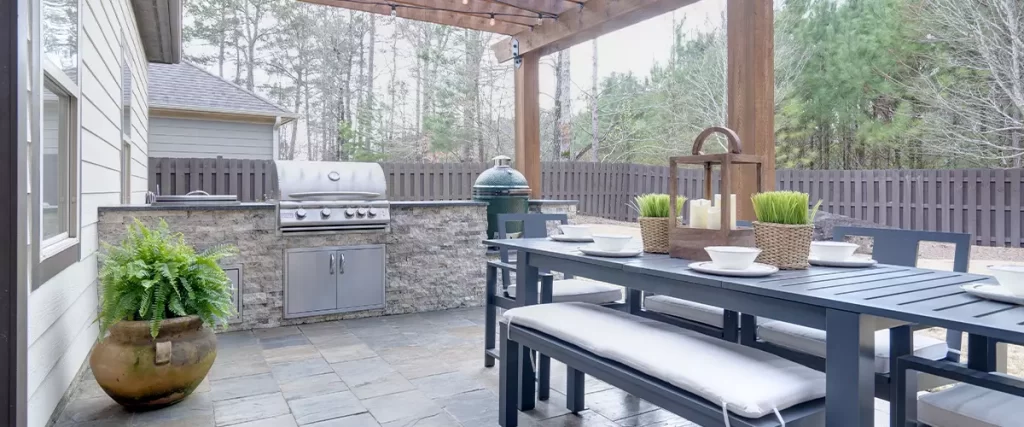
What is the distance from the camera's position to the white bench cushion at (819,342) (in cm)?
200

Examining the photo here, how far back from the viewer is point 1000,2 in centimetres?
885

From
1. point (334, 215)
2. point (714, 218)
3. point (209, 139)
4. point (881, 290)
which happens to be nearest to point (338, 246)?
point (334, 215)

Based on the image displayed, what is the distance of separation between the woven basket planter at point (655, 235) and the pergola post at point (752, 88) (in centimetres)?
153

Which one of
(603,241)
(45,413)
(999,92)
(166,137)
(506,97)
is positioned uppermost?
(506,97)

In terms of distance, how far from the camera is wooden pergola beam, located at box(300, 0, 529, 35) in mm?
5689

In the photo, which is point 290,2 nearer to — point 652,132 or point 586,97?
point 586,97

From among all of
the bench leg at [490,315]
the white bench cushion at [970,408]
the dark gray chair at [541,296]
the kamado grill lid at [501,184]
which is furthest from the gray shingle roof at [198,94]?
the white bench cushion at [970,408]

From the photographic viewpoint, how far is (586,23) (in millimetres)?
5352

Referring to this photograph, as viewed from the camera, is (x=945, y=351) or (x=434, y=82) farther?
(x=434, y=82)

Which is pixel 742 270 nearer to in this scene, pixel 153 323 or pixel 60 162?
pixel 153 323

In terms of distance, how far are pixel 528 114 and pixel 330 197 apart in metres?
2.41

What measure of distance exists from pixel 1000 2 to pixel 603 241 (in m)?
9.96

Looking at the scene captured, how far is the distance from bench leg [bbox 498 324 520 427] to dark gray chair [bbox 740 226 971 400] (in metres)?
0.99

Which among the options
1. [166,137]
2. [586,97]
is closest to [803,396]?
[166,137]
